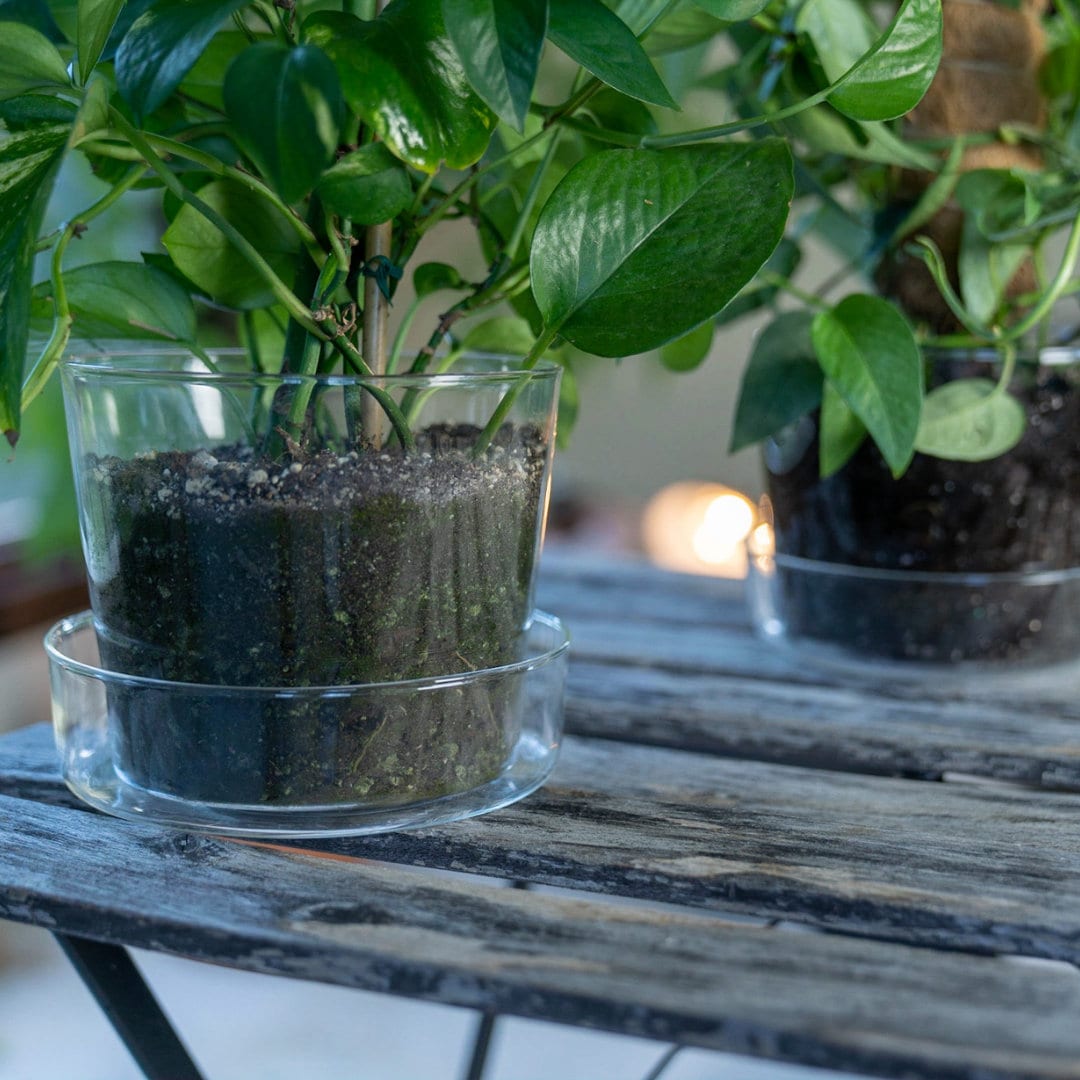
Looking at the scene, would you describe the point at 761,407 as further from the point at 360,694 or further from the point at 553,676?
the point at 360,694

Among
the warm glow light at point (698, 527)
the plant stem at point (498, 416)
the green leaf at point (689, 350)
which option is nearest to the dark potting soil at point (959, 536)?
the green leaf at point (689, 350)

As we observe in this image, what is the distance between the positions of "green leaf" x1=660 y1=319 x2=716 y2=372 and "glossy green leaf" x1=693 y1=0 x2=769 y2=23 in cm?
18

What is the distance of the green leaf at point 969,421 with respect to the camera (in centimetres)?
66

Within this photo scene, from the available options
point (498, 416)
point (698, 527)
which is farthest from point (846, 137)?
point (698, 527)

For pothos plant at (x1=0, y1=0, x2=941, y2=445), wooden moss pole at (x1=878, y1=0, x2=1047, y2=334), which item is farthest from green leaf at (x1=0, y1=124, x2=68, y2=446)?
wooden moss pole at (x1=878, y1=0, x2=1047, y2=334)

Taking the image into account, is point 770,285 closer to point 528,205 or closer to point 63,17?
point 528,205

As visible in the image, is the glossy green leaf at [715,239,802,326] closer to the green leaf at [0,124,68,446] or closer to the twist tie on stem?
the twist tie on stem

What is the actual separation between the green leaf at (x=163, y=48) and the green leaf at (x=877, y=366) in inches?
13.8

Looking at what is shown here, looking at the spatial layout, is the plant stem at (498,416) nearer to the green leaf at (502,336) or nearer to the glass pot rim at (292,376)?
the glass pot rim at (292,376)

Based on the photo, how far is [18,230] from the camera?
368mm

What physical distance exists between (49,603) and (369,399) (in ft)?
5.79

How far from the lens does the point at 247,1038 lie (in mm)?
1483

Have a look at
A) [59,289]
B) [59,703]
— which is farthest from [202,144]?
[59,703]

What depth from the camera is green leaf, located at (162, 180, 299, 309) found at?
459 mm
